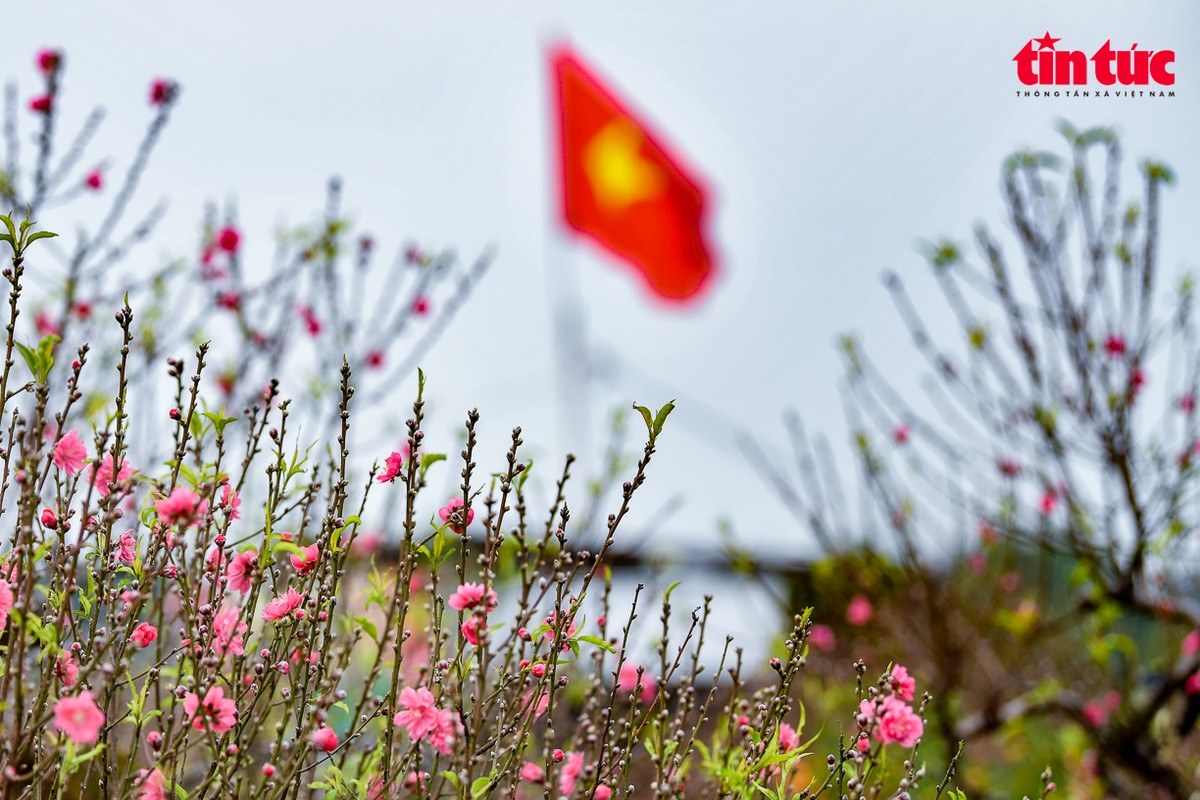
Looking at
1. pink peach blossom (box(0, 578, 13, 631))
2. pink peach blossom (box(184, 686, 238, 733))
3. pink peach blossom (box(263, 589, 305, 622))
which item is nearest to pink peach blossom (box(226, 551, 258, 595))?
pink peach blossom (box(263, 589, 305, 622))

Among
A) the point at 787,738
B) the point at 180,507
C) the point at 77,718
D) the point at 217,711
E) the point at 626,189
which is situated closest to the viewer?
the point at 77,718

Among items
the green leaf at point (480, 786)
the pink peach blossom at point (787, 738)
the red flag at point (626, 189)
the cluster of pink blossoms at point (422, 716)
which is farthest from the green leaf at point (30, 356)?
the red flag at point (626, 189)

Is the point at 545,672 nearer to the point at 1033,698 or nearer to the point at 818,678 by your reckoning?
the point at 1033,698

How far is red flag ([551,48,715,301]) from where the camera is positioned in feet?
35.3

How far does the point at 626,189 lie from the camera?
11.2m

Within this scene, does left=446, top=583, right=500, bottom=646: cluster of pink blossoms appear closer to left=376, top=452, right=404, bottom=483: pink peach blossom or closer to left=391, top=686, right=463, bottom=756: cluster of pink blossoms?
left=391, top=686, right=463, bottom=756: cluster of pink blossoms

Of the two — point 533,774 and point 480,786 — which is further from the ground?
point 480,786

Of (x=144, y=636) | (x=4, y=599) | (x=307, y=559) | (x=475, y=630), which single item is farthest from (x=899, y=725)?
(x=4, y=599)

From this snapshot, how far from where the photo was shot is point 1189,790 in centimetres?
365

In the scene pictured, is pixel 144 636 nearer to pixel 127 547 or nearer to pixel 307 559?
pixel 127 547

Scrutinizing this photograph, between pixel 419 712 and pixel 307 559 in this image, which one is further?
pixel 307 559

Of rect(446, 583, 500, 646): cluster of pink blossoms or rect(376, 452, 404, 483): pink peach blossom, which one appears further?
rect(376, 452, 404, 483): pink peach blossom

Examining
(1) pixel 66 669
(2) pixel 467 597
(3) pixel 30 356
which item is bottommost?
(1) pixel 66 669

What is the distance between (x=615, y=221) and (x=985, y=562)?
659 cm
